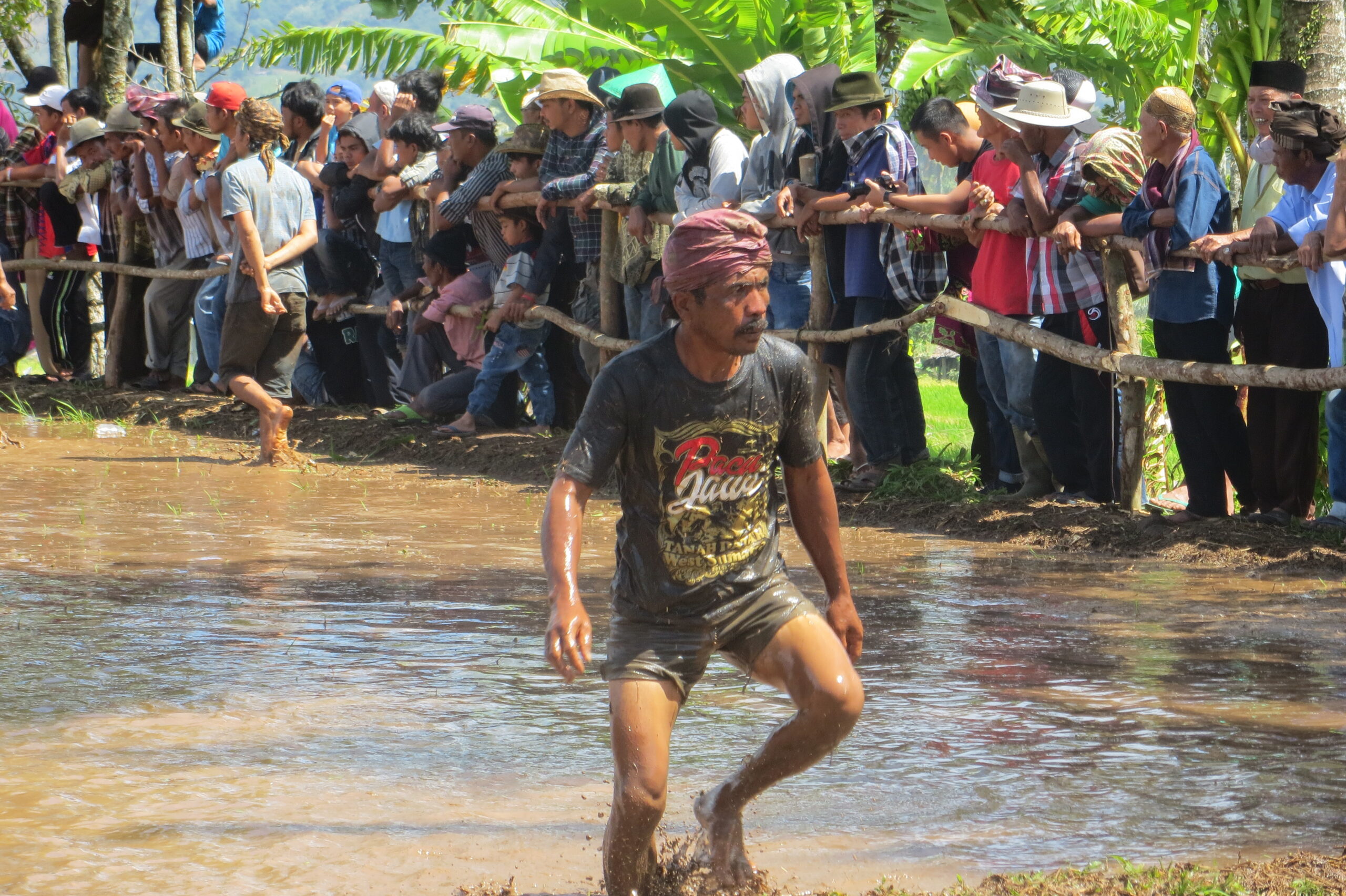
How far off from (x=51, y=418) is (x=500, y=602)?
8253mm

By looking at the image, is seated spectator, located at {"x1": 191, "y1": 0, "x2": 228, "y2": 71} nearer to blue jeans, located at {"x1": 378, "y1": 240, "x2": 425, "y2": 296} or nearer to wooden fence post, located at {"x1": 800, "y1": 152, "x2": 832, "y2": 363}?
blue jeans, located at {"x1": 378, "y1": 240, "x2": 425, "y2": 296}

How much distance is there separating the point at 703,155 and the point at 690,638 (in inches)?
244

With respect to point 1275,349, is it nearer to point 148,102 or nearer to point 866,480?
point 866,480

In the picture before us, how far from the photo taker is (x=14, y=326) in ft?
53.4

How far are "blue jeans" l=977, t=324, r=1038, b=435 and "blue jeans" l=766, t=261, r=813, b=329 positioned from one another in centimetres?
136

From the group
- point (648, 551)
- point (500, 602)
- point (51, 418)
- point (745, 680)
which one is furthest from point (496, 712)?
point (51, 418)

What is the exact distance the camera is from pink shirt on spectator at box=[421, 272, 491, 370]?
1123 centimetres

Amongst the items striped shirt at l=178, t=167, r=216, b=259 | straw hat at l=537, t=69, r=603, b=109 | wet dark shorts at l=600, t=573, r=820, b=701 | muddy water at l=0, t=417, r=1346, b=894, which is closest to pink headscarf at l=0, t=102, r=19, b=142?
striped shirt at l=178, t=167, r=216, b=259

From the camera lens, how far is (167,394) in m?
14.0

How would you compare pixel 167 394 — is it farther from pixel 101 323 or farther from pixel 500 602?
pixel 500 602

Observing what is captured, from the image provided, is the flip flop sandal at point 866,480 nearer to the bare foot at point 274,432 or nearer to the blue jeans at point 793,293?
the blue jeans at point 793,293

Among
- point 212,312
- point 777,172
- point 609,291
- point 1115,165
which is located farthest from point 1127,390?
point 212,312

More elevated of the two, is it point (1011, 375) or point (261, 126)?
point (261, 126)

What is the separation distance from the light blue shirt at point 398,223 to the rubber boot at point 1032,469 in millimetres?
5177
